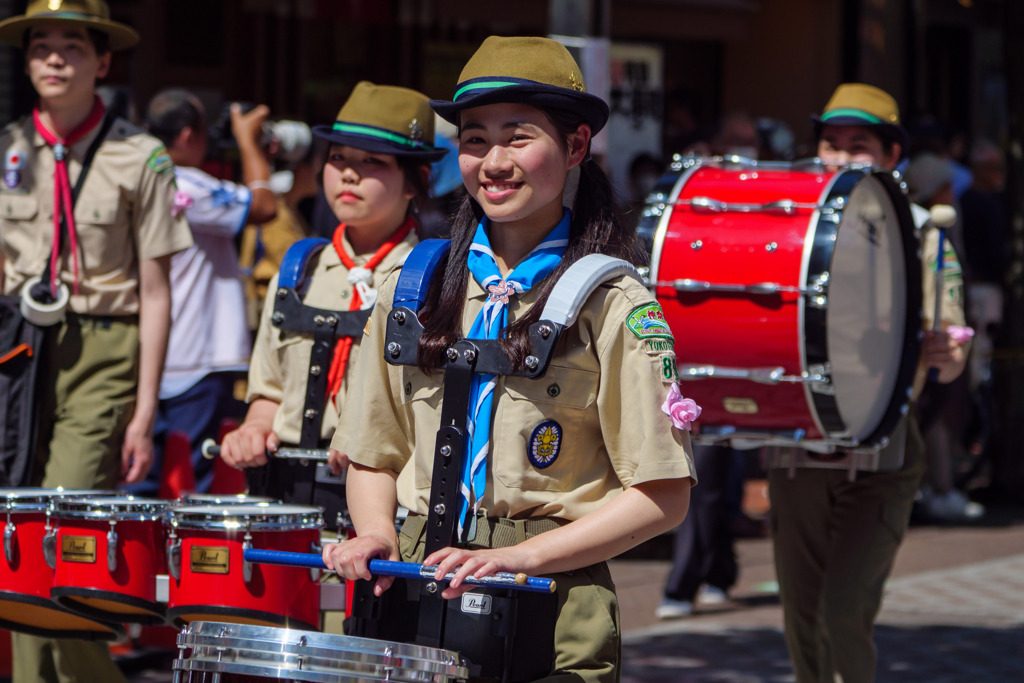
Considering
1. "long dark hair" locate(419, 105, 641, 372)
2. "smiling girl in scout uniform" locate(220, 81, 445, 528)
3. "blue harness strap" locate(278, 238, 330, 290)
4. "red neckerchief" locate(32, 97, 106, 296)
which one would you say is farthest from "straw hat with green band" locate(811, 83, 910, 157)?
"red neckerchief" locate(32, 97, 106, 296)

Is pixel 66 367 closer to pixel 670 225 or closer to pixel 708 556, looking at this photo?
pixel 670 225

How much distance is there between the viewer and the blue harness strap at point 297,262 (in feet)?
14.8

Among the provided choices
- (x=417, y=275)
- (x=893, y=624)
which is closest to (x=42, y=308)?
(x=417, y=275)

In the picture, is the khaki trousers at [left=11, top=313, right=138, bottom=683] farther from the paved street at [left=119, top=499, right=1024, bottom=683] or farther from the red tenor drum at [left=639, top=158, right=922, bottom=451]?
the red tenor drum at [left=639, top=158, right=922, bottom=451]

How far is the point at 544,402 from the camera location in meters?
2.97

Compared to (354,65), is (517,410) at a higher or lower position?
lower

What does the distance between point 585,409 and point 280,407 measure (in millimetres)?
1779

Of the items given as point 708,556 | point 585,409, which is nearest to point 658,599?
point 708,556

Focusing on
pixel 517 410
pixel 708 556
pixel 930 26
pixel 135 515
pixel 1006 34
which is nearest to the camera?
pixel 517 410

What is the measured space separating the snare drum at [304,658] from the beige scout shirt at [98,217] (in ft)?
7.78

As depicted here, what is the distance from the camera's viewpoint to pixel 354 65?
11562 mm

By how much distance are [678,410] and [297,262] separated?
192 cm

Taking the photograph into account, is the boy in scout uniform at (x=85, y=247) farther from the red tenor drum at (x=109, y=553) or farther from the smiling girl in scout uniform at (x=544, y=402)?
the smiling girl in scout uniform at (x=544, y=402)

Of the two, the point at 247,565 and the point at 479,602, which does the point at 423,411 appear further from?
the point at 247,565
